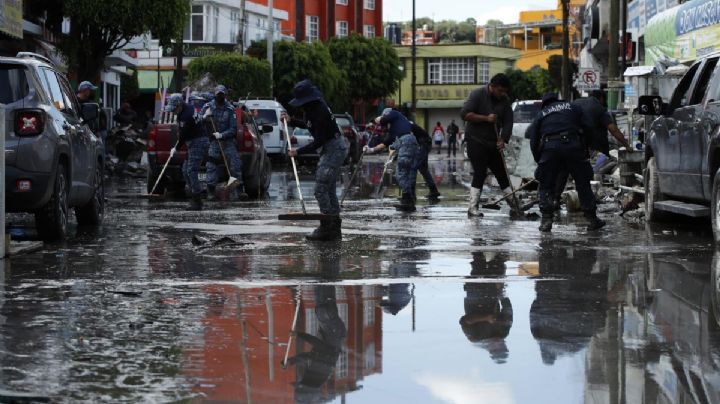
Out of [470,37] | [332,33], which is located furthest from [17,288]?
[470,37]

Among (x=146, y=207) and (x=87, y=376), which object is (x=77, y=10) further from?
(x=87, y=376)

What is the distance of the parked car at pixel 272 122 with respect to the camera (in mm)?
40062

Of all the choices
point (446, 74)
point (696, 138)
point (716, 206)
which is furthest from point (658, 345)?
point (446, 74)

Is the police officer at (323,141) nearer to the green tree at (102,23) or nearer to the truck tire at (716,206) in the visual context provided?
the truck tire at (716,206)

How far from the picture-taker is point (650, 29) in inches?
1075

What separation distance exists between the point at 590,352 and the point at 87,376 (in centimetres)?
248

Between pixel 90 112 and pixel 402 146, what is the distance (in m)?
6.82

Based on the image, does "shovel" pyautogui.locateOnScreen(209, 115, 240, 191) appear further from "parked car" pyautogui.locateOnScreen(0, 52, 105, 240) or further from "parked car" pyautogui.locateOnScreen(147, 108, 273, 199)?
"parked car" pyautogui.locateOnScreen(0, 52, 105, 240)

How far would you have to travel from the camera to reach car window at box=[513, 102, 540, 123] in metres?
30.5

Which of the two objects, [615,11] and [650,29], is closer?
[650,29]

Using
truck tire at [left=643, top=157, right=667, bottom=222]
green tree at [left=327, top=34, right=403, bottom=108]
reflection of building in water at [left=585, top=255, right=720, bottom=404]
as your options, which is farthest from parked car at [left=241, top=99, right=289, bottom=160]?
green tree at [left=327, top=34, right=403, bottom=108]

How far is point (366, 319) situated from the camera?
7773 millimetres

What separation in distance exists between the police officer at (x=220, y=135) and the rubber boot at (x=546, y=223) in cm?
702

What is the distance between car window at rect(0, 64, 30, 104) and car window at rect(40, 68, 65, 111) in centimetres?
34
